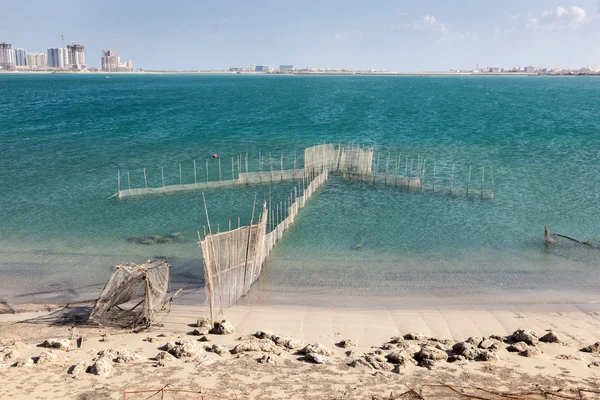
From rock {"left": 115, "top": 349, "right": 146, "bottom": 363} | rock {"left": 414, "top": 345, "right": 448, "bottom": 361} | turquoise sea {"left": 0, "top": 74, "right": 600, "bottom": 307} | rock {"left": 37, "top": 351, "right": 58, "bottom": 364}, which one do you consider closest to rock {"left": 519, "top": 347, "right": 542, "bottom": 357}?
rock {"left": 414, "top": 345, "right": 448, "bottom": 361}

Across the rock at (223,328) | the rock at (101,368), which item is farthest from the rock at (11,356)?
the rock at (223,328)

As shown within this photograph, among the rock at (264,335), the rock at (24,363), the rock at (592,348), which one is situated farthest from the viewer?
the rock at (264,335)

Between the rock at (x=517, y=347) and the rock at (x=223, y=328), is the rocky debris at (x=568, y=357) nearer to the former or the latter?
the rock at (x=517, y=347)

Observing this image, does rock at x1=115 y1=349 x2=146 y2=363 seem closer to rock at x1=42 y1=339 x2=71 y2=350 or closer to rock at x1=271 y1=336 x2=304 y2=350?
rock at x1=42 y1=339 x2=71 y2=350

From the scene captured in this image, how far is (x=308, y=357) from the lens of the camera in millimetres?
11547

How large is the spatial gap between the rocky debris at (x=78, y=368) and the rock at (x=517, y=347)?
30.1ft

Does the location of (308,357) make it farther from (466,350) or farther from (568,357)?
(568,357)

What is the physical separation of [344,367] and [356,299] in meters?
5.05

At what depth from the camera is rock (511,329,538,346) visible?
1242 centimetres

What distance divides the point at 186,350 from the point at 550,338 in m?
8.39

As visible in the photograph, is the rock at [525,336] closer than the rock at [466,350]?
No

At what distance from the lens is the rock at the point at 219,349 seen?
1183 centimetres

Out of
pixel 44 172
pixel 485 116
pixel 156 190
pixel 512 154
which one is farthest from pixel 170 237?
pixel 485 116

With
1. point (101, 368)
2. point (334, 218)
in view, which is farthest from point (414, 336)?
point (334, 218)
